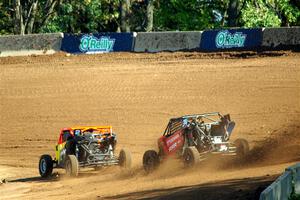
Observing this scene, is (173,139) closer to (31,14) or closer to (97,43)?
(97,43)

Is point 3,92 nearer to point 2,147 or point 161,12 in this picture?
point 2,147

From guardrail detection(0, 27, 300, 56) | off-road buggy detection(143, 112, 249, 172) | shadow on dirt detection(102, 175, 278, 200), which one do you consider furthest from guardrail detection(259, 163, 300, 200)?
guardrail detection(0, 27, 300, 56)

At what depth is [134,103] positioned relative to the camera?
1126 inches

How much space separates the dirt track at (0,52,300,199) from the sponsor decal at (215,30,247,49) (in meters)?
0.81

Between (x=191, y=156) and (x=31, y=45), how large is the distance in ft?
58.0

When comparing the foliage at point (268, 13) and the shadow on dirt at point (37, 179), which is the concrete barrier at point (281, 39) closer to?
the foliage at point (268, 13)

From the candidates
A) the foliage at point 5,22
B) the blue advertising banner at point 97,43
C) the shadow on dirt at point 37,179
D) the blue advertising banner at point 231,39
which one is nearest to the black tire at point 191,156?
the shadow on dirt at point 37,179

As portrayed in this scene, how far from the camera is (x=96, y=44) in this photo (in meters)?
34.5

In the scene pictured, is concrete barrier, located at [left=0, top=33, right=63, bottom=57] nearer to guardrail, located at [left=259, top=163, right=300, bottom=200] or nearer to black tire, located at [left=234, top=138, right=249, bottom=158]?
black tire, located at [left=234, top=138, right=249, bottom=158]

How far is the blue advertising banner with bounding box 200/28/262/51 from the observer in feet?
111

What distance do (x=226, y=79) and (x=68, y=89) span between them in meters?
5.61

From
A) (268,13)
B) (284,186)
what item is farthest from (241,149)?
(268,13)

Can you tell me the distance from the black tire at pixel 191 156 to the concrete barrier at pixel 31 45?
56.2 feet

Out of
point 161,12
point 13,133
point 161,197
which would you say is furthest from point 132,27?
point 161,197
